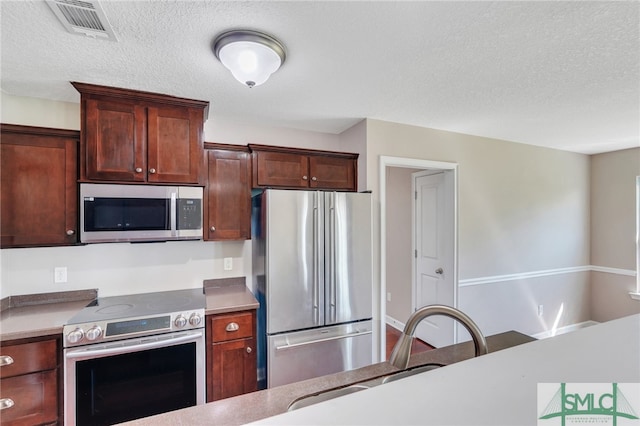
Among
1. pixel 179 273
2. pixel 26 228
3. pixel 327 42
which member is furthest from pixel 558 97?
pixel 26 228

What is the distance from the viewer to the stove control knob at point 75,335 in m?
1.70

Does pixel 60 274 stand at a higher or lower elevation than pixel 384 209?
lower

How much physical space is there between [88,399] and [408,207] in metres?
3.59

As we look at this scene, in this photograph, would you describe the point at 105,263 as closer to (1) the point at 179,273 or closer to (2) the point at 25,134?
(1) the point at 179,273

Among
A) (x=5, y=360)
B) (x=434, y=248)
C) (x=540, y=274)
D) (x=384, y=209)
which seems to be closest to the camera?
(x=5, y=360)

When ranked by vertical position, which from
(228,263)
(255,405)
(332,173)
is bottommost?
(255,405)

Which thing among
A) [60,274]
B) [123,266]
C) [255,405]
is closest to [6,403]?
[60,274]

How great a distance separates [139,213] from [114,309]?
0.68 m

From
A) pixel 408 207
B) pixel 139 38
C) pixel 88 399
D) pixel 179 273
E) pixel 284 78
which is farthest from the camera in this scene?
pixel 408 207

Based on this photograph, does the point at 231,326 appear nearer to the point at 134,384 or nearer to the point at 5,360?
the point at 134,384

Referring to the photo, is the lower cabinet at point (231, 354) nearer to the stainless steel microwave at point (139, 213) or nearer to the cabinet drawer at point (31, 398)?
the stainless steel microwave at point (139, 213)

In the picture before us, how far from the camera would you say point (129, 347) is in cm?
179

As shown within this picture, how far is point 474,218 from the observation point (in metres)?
3.18

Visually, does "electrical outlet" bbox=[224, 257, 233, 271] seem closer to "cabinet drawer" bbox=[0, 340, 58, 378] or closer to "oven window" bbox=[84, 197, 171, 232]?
"oven window" bbox=[84, 197, 171, 232]
